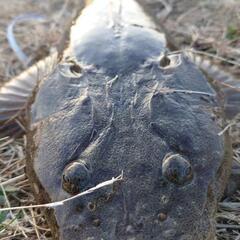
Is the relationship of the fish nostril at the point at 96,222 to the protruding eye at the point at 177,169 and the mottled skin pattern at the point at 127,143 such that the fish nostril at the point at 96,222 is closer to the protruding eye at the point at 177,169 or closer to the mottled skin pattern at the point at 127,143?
the mottled skin pattern at the point at 127,143

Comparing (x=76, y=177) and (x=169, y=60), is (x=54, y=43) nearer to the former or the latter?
(x=169, y=60)

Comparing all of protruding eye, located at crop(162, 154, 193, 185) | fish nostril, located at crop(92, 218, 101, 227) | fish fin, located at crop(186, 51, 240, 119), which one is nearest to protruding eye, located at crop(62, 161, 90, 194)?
fish nostril, located at crop(92, 218, 101, 227)

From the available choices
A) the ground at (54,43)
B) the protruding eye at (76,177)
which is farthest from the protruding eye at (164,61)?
the protruding eye at (76,177)

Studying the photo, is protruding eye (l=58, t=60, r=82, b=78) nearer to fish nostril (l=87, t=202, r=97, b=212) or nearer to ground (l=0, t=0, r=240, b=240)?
ground (l=0, t=0, r=240, b=240)

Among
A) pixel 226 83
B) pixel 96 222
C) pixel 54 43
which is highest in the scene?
pixel 96 222

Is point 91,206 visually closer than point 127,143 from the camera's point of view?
Yes

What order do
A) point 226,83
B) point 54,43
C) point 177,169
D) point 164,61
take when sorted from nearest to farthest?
point 177,169 → point 164,61 → point 226,83 → point 54,43

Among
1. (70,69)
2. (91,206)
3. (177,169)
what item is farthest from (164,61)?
(91,206)

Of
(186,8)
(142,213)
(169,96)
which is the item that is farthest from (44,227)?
(186,8)
